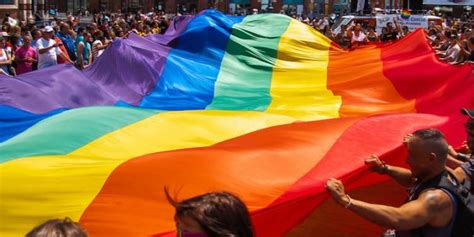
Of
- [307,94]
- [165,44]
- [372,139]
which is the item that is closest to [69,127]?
[372,139]

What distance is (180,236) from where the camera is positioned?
201 centimetres

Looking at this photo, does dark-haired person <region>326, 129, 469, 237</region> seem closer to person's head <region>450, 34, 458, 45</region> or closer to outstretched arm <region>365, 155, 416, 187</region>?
outstretched arm <region>365, 155, 416, 187</region>

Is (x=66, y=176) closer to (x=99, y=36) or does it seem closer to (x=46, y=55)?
(x=46, y=55)

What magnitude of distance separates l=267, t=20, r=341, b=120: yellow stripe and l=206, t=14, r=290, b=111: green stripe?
11cm

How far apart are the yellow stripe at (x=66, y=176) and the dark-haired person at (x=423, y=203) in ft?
5.37

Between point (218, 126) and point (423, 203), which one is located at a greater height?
point (423, 203)

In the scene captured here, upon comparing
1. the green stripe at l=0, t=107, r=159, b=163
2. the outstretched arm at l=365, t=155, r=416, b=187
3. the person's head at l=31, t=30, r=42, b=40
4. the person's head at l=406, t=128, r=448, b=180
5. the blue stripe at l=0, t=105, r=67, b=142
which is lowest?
the blue stripe at l=0, t=105, r=67, b=142

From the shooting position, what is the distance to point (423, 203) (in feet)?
9.04

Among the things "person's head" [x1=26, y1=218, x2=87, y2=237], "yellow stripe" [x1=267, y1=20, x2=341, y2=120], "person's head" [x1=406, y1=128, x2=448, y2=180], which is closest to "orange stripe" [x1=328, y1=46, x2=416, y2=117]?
"yellow stripe" [x1=267, y1=20, x2=341, y2=120]

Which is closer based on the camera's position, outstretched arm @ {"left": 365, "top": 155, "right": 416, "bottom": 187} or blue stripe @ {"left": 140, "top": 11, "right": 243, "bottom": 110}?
outstretched arm @ {"left": 365, "top": 155, "right": 416, "bottom": 187}

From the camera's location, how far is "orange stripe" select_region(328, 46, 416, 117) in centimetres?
697

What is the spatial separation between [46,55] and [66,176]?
6.78m

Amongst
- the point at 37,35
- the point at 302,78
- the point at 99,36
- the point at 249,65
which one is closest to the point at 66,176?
the point at 302,78

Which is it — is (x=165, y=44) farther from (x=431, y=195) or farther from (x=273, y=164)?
(x=431, y=195)
